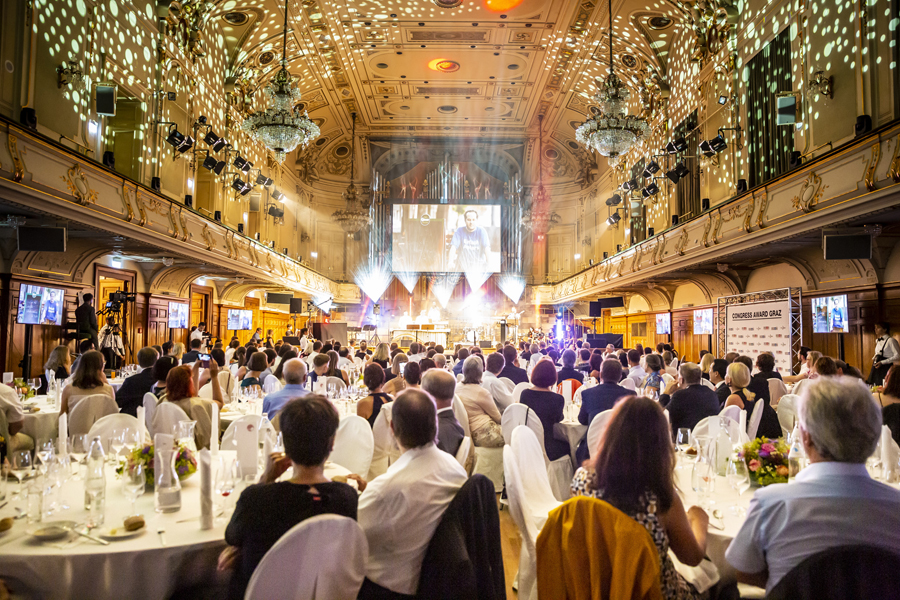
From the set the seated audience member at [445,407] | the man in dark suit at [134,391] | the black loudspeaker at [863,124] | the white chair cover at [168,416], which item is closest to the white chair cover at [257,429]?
the white chair cover at [168,416]

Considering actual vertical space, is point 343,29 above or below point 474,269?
above

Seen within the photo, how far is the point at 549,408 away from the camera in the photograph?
4352mm

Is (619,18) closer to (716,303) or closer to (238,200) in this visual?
(716,303)

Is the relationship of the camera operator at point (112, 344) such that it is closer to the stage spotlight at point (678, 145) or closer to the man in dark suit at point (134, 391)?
the man in dark suit at point (134, 391)

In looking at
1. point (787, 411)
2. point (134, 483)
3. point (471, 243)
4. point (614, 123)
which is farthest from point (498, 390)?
point (471, 243)

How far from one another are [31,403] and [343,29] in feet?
39.9

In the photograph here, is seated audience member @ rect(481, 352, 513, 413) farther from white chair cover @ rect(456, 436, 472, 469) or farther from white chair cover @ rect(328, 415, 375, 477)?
white chair cover @ rect(456, 436, 472, 469)

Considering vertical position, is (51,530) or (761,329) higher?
(761,329)

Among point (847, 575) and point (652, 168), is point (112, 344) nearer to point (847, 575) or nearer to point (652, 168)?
point (847, 575)

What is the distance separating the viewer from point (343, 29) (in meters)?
14.3

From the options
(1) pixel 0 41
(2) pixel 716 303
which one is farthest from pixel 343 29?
(2) pixel 716 303

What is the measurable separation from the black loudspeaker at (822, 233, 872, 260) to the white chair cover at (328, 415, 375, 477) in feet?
20.4

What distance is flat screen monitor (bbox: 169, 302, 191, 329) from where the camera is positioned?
1222cm

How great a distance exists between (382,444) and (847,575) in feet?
9.73
